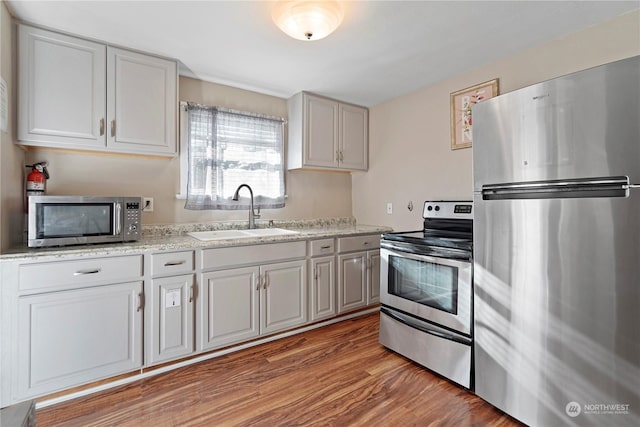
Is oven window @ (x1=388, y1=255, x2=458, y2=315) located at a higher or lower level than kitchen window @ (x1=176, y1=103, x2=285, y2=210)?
lower

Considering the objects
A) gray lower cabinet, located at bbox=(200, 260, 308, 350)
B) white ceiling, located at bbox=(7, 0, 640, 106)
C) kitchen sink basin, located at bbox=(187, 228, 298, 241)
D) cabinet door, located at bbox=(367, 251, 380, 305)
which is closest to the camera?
white ceiling, located at bbox=(7, 0, 640, 106)

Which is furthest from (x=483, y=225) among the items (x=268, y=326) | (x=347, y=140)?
(x=347, y=140)

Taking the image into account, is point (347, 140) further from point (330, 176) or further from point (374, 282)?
point (374, 282)

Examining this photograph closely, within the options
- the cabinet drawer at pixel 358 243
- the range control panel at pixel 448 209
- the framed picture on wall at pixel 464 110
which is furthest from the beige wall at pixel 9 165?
the framed picture on wall at pixel 464 110

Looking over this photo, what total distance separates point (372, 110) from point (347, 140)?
0.48m

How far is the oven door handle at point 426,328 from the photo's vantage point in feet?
6.19

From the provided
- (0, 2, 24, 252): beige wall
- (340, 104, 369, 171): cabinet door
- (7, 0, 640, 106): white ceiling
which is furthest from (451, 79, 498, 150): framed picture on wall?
(0, 2, 24, 252): beige wall

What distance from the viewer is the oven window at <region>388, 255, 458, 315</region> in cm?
195

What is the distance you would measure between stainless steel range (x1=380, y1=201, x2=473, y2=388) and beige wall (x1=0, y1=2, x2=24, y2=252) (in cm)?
237

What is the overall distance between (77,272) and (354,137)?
2.67 m

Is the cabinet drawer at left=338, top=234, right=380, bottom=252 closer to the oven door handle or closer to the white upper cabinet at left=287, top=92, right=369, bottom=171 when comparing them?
the oven door handle

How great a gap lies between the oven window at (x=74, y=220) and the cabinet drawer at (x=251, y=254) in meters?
0.64

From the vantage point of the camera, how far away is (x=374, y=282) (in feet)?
10.2

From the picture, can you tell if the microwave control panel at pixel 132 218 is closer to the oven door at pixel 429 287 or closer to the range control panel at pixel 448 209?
the oven door at pixel 429 287
